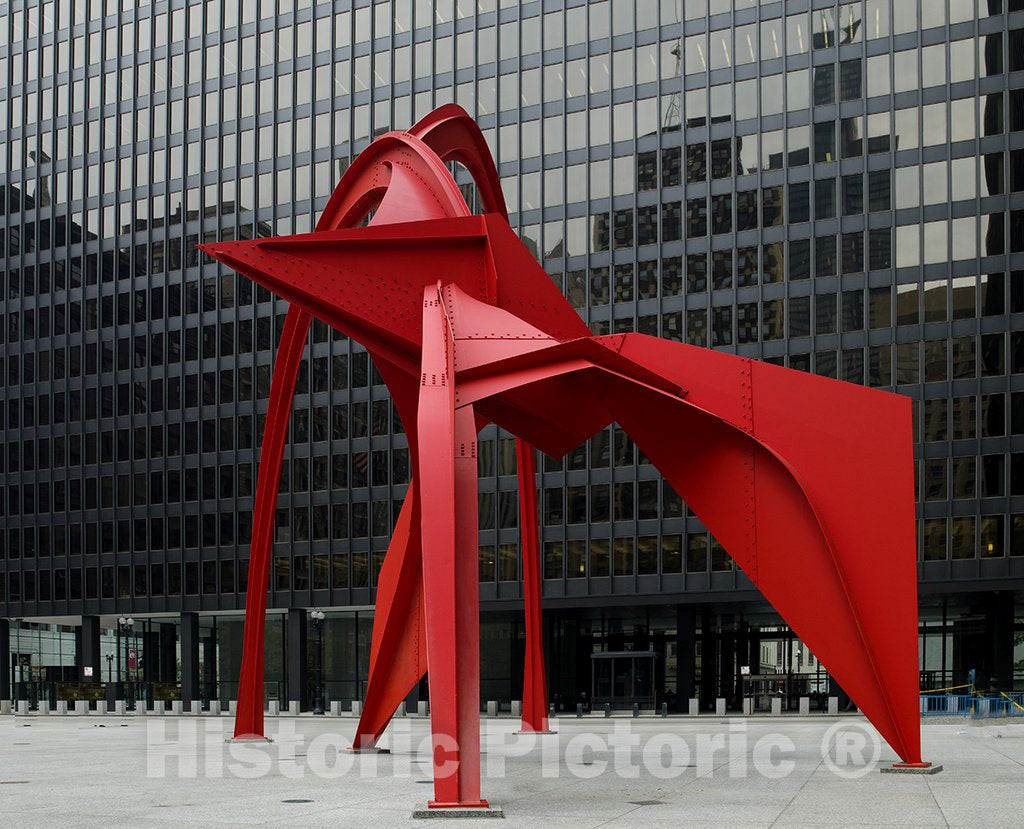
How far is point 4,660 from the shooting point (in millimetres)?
74000

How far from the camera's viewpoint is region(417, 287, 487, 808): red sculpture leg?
13820 mm

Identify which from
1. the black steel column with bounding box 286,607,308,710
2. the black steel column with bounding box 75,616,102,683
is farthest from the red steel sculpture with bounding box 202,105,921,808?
the black steel column with bounding box 75,616,102,683

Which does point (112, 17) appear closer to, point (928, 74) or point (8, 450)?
point (8, 450)

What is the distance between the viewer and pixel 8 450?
75.2 meters

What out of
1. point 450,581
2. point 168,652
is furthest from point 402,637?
point 168,652

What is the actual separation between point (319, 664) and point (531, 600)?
41.0m

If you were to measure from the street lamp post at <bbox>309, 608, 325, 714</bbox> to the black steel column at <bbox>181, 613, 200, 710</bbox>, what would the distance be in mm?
6369

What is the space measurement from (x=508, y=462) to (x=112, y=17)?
3672 centimetres

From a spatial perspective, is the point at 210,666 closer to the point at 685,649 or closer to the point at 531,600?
the point at 685,649

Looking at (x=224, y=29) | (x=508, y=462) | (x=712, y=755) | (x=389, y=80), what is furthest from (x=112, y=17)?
(x=712, y=755)

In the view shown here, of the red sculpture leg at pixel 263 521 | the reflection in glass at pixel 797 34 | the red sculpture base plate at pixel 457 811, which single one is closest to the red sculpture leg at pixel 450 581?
the red sculpture base plate at pixel 457 811

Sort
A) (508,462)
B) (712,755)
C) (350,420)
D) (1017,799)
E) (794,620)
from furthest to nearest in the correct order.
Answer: (350,420), (508,462), (712,755), (794,620), (1017,799)

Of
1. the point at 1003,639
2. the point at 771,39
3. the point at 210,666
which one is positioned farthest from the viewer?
the point at 210,666

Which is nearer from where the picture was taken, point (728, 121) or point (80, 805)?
point (80, 805)
